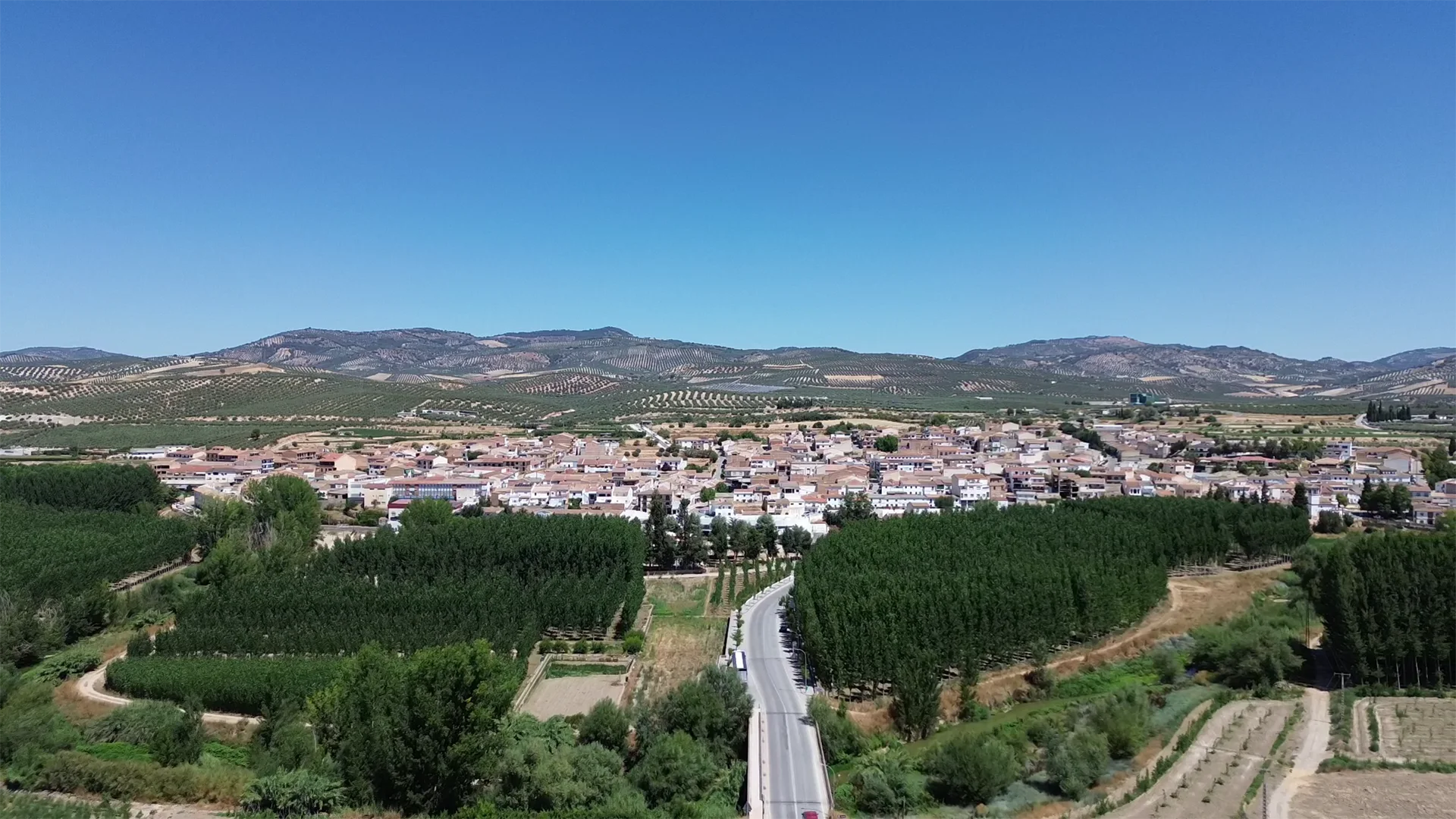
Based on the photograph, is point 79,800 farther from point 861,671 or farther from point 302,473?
point 302,473

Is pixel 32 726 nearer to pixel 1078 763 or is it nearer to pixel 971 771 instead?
pixel 971 771

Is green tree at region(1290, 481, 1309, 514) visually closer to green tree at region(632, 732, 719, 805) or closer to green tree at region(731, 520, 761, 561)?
green tree at region(731, 520, 761, 561)

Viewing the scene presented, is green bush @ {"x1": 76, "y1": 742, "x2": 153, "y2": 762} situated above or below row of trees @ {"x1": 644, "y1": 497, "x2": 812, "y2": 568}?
below

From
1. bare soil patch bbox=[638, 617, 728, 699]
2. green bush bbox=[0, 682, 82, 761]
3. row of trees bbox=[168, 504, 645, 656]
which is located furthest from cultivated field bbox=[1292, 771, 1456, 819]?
green bush bbox=[0, 682, 82, 761]

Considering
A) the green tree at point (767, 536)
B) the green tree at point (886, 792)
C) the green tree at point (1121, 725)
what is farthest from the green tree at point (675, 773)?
the green tree at point (767, 536)

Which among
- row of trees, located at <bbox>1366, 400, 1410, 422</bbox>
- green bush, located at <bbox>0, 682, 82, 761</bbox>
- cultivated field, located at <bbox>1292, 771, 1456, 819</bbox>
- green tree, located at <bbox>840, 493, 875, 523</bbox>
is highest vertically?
row of trees, located at <bbox>1366, 400, 1410, 422</bbox>

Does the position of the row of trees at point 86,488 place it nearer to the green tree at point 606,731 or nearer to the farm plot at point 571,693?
the farm plot at point 571,693

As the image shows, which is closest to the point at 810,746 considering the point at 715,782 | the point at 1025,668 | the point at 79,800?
the point at 715,782
